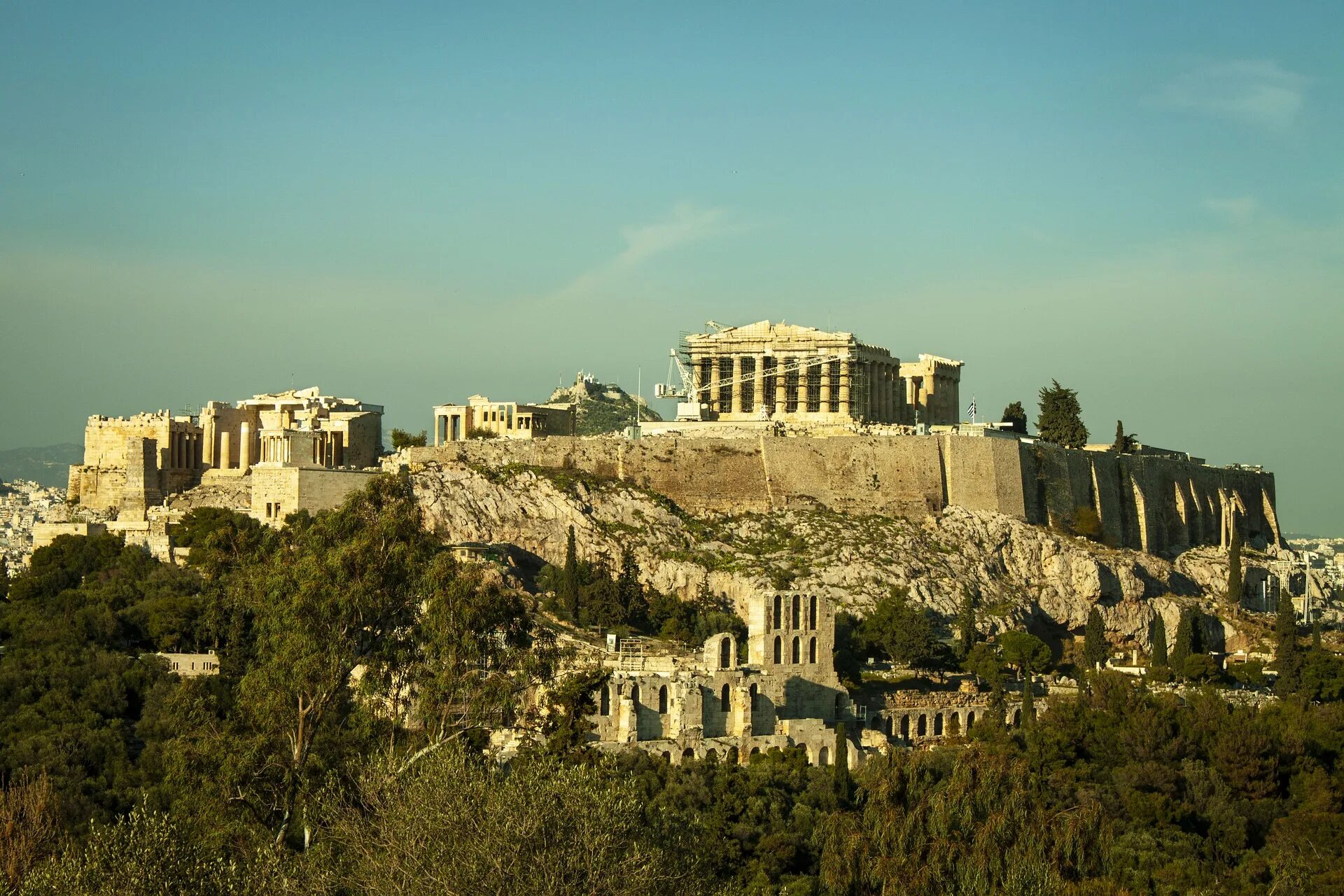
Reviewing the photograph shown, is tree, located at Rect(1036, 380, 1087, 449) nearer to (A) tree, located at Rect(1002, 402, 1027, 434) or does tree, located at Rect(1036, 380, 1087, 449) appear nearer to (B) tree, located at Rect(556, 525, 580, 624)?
(A) tree, located at Rect(1002, 402, 1027, 434)

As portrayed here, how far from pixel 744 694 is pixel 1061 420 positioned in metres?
36.2

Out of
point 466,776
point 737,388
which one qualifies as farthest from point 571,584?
point 466,776

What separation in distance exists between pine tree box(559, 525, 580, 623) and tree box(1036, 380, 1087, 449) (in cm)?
2680

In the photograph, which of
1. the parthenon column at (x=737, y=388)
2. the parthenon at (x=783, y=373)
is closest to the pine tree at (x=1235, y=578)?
the parthenon at (x=783, y=373)

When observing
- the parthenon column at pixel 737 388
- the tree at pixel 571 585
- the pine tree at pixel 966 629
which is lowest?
the pine tree at pixel 966 629

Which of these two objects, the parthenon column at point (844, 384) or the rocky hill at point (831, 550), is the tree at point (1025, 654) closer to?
the rocky hill at point (831, 550)

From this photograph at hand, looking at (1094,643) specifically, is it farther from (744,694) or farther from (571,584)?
(744,694)

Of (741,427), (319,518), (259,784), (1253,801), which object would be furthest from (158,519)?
(1253,801)

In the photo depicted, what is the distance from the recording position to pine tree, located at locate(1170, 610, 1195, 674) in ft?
183

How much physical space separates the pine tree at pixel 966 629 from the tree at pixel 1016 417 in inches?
889

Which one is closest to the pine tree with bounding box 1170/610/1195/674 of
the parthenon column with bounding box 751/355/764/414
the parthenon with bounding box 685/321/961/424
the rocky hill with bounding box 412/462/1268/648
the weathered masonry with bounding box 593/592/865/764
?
the rocky hill with bounding box 412/462/1268/648

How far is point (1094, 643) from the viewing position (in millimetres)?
57219

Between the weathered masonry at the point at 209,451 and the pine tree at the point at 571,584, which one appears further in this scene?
the weathered masonry at the point at 209,451

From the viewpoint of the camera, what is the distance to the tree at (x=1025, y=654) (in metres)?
54.9
